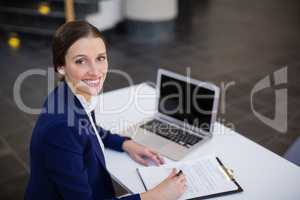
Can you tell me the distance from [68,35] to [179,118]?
84 cm

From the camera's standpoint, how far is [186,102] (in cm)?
210

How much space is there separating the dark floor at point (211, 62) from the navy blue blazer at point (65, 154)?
4.78ft

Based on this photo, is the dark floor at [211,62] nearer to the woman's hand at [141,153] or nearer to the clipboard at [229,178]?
the woman's hand at [141,153]

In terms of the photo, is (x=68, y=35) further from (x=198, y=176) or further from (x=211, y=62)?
(x=211, y=62)

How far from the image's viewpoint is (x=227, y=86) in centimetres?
456

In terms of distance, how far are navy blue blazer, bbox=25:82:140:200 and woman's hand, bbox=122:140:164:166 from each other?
23 centimetres

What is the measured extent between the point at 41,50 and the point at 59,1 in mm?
950

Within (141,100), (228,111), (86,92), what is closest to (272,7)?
(228,111)

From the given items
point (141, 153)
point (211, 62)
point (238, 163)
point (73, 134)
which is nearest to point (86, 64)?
point (73, 134)

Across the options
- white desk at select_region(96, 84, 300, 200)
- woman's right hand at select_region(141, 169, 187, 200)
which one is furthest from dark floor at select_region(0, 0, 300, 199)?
woman's right hand at select_region(141, 169, 187, 200)

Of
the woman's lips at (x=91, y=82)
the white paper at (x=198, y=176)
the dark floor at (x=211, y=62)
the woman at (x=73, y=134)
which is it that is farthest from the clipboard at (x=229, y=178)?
the dark floor at (x=211, y=62)

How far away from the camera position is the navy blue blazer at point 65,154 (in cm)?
147

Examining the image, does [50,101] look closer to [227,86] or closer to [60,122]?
[60,122]

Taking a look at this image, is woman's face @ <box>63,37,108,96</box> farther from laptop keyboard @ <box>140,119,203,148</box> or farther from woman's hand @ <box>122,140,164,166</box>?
laptop keyboard @ <box>140,119,203,148</box>
